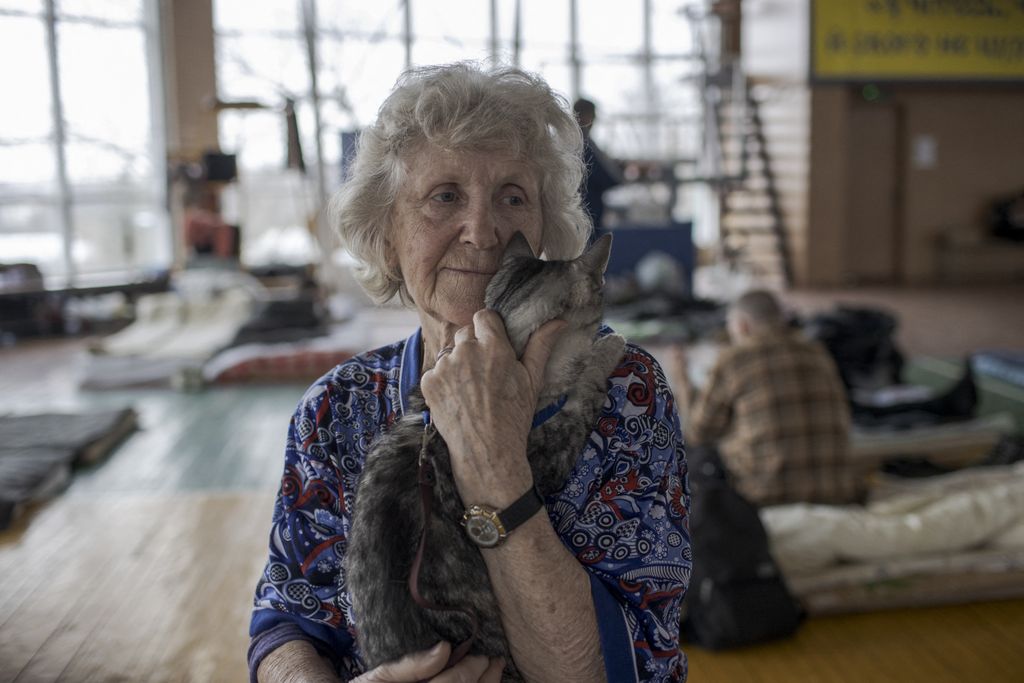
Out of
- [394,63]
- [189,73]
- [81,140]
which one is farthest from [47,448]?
[394,63]

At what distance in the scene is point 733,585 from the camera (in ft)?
8.07

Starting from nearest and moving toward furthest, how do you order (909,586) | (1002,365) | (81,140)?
(909,586), (1002,365), (81,140)

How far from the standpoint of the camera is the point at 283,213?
1258 centimetres

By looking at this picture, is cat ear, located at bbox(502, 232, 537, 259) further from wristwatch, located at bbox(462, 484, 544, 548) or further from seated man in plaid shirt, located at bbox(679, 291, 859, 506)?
seated man in plaid shirt, located at bbox(679, 291, 859, 506)

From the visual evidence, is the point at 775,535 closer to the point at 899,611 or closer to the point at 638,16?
the point at 899,611

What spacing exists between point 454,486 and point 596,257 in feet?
1.25

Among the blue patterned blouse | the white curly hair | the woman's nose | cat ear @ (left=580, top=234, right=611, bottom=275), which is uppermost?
the white curly hair

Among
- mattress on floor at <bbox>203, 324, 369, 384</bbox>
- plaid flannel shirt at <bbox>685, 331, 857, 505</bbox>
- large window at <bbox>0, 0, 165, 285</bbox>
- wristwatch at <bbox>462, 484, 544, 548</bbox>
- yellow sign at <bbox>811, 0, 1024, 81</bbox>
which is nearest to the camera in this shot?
wristwatch at <bbox>462, 484, 544, 548</bbox>

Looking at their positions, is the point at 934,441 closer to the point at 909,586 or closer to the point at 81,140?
the point at 909,586

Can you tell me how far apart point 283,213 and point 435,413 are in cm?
1201

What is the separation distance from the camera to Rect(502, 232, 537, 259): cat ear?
1.23 meters

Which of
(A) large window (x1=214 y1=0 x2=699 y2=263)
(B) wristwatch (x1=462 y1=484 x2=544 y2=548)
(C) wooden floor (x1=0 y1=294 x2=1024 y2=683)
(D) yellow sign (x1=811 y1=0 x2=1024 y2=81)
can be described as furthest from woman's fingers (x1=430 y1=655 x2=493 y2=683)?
(A) large window (x1=214 y1=0 x2=699 y2=263)

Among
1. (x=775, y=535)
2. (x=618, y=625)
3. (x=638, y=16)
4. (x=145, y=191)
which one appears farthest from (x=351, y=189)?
(x=638, y=16)

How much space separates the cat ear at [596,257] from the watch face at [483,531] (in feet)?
1.27
